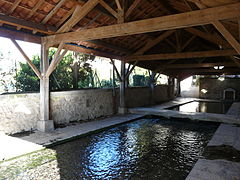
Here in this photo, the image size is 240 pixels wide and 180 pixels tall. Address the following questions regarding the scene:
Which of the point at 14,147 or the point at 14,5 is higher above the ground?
the point at 14,5

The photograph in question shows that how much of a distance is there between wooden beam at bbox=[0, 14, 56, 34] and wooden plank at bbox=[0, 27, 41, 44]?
375 mm

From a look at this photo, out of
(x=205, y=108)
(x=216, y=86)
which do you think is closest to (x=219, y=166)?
(x=205, y=108)

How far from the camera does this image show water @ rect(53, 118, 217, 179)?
3727 mm

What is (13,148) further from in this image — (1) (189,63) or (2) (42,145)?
(1) (189,63)

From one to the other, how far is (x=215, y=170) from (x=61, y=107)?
572cm

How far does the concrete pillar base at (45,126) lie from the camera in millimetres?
6199

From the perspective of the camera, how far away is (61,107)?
7297mm

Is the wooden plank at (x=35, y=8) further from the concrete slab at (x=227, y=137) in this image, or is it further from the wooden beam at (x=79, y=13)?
the concrete slab at (x=227, y=137)

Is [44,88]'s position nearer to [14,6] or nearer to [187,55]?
[14,6]

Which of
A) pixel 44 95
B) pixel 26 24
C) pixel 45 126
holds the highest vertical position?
pixel 26 24

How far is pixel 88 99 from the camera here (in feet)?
28.1

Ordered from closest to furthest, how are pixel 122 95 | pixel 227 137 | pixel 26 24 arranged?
1. pixel 26 24
2. pixel 227 137
3. pixel 122 95

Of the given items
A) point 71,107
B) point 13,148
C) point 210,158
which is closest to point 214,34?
point 210,158

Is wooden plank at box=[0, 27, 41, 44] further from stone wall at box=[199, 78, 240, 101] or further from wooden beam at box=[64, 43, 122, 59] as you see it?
stone wall at box=[199, 78, 240, 101]
